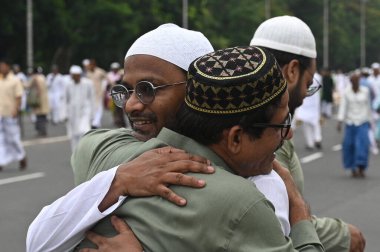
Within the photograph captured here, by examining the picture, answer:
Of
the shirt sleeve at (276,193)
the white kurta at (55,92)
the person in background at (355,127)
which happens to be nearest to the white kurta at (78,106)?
the person in background at (355,127)

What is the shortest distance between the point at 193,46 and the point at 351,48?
94.0 m

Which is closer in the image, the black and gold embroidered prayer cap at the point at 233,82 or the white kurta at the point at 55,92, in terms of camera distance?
the black and gold embroidered prayer cap at the point at 233,82

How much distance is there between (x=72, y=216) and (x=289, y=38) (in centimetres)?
137

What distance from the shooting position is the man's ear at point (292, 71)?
10.8 ft

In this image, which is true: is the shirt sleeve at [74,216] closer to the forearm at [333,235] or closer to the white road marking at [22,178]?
the forearm at [333,235]

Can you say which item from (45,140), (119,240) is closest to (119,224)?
(119,240)

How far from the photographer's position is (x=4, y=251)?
7.61 meters

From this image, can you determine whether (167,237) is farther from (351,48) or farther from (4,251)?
(351,48)

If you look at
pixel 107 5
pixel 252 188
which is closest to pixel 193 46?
pixel 252 188

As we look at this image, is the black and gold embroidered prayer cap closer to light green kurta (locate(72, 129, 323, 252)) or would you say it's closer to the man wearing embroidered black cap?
the man wearing embroidered black cap

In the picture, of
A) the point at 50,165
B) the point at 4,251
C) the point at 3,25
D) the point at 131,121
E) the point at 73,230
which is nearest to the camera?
the point at 73,230

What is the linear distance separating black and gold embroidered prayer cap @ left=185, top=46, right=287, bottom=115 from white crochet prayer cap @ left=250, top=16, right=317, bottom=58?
3.76 ft

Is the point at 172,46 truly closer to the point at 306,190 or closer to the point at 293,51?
the point at 293,51

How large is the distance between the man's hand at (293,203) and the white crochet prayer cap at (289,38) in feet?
2.69
